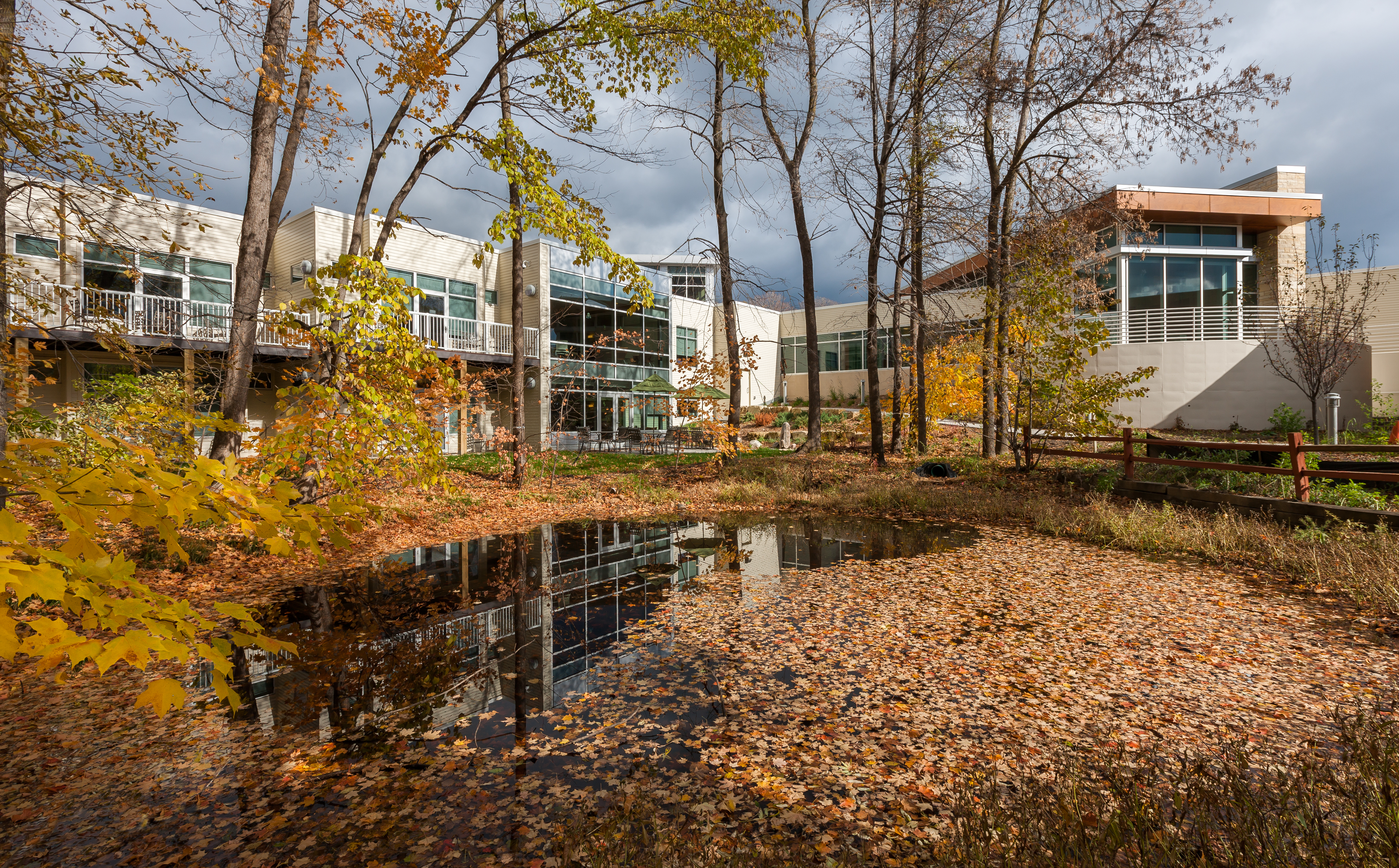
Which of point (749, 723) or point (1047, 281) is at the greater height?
point (1047, 281)

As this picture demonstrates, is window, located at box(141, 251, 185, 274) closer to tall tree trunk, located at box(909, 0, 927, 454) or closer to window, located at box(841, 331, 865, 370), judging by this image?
tall tree trunk, located at box(909, 0, 927, 454)

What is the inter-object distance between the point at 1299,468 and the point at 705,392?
504 inches

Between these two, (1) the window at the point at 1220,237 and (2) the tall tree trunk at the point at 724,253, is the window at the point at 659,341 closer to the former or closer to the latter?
(2) the tall tree trunk at the point at 724,253

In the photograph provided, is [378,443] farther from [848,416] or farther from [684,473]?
[848,416]

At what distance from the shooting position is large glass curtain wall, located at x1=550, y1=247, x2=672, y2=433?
73.3 ft

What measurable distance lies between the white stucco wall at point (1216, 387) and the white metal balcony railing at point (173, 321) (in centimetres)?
1926

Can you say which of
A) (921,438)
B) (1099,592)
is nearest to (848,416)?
(921,438)

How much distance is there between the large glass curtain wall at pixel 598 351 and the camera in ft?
73.3

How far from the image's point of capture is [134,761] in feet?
Answer: 10.8

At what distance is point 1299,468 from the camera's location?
7406 mm

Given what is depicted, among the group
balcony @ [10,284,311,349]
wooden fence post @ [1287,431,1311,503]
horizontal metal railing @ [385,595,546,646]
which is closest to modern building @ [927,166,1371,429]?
wooden fence post @ [1287,431,1311,503]

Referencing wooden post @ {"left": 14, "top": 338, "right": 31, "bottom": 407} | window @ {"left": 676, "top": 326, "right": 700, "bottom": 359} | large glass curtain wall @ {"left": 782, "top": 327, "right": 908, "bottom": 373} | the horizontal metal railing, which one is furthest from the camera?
large glass curtain wall @ {"left": 782, "top": 327, "right": 908, "bottom": 373}

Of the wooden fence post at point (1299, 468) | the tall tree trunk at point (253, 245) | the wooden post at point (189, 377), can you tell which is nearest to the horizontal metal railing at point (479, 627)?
the tall tree trunk at point (253, 245)

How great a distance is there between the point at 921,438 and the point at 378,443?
13.2m
